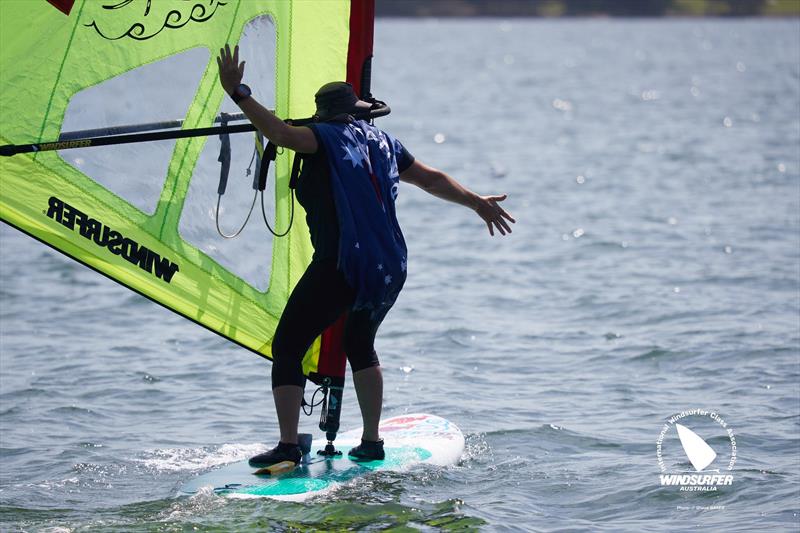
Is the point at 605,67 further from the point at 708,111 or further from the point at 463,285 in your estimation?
the point at 463,285

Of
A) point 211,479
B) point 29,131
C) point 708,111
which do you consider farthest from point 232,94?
point 708,111

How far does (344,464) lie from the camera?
19.5ft

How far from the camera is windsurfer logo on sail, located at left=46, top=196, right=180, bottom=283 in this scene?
541cm

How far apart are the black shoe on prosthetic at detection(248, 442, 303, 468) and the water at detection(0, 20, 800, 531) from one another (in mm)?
274

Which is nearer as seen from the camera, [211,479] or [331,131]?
[331,131]

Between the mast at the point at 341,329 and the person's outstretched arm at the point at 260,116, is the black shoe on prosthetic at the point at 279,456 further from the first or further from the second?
the person's outstretched arm at the point at 260,116

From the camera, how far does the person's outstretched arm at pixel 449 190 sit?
584 centimetres

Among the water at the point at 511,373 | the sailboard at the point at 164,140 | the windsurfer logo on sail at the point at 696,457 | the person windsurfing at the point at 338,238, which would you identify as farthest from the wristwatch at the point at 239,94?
the windsurfer logo on sail at the point at 696,457

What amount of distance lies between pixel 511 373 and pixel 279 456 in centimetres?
315

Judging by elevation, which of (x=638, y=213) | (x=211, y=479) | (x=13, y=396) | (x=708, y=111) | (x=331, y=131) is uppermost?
(x=708, y=111)

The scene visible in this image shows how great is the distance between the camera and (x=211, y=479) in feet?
18.7

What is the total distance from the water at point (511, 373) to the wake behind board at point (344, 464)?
82 millimetres

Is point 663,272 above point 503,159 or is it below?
below

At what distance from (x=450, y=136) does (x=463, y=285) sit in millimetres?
16443
